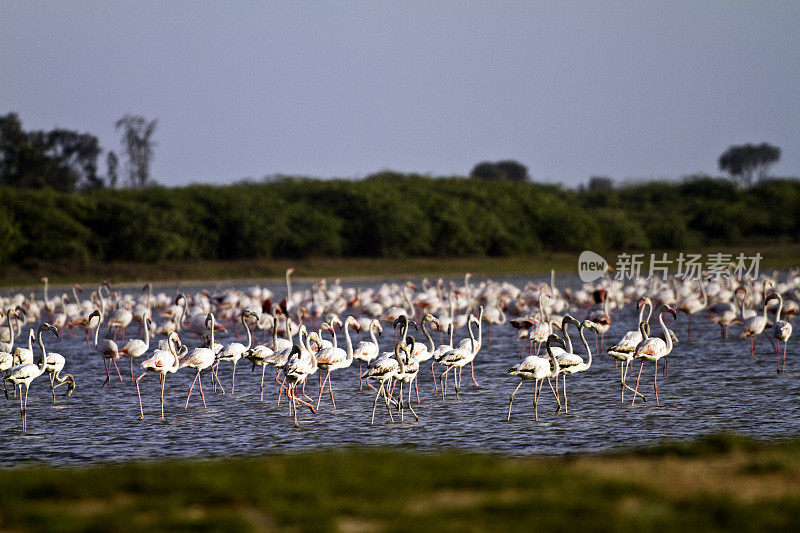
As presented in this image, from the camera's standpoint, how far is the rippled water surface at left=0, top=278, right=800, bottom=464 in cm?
1080

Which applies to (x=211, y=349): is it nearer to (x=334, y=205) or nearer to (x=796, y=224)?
(x=334, y=205)

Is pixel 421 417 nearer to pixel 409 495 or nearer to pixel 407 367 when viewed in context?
pixel 407 367

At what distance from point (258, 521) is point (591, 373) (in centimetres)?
1130

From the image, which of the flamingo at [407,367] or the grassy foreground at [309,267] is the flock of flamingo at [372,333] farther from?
the grassy foreground at [309,267]

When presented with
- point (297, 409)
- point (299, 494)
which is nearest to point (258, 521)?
point (299, 494)

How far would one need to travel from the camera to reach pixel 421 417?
41.0 feet

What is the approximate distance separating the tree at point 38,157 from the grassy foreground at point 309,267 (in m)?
22.1

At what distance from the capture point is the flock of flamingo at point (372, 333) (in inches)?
510

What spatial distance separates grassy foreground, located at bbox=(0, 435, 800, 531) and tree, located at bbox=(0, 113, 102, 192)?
64.1 m

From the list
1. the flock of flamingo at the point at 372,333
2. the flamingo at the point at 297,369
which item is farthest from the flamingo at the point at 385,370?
the flamingo at the point at 297,369

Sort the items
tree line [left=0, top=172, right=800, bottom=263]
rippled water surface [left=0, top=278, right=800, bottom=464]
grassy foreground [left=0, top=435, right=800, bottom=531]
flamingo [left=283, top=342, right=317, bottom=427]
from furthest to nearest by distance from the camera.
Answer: tree line [left=0, top=172, right=800, bottom=263], flamingo [left=283, top=342, right=317, bottom=427], rippled water surface [left=0, top=278, right=800, bottom=464], grassy foreground [left=0, top=435, right=800, bottom=531]

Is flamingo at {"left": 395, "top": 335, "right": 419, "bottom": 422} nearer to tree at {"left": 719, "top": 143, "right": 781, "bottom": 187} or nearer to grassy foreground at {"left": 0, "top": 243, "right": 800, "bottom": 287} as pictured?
grassy foreground at {"left": 0, "top": 243, "right": 800, "bottom": 287}

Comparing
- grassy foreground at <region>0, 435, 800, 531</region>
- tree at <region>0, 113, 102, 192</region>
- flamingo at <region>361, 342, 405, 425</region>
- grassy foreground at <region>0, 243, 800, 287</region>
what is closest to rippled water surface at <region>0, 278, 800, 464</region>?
flamingo at <region>361, 342, 405, 425</region>

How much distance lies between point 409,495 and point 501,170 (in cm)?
11853
